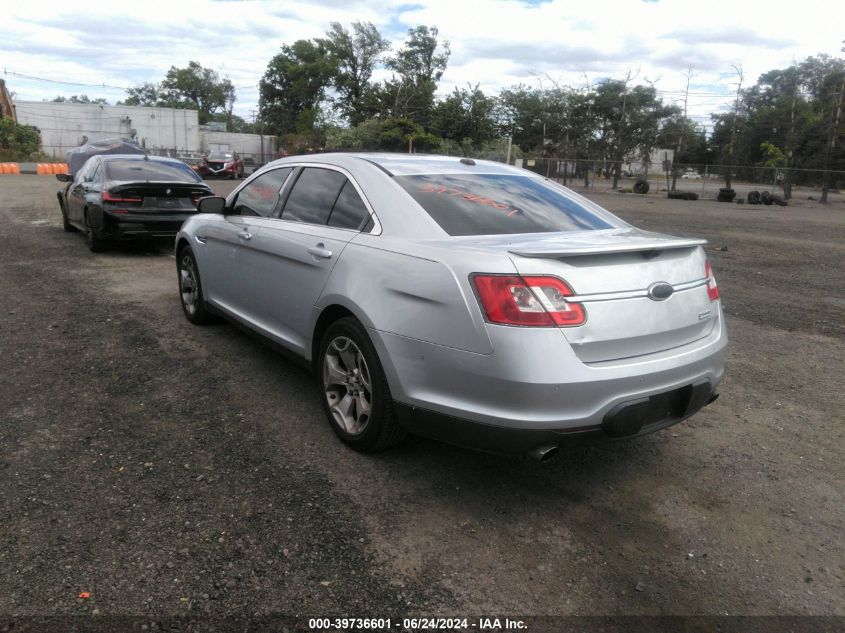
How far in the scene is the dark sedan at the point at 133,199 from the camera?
9555mm

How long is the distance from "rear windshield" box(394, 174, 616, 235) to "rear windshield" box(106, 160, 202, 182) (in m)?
7.48

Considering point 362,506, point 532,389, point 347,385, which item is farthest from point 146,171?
point 532,389

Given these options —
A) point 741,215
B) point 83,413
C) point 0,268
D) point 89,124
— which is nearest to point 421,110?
point 89,124

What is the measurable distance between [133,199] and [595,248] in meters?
8.48

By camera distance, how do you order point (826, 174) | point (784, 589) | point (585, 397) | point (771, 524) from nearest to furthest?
point (784, 589) → point (585, 397) → point (771, 524) → point (826, 174)

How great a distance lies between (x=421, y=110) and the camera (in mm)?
55688

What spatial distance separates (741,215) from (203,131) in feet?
192

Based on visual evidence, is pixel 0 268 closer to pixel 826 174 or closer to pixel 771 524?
pixel 771 524

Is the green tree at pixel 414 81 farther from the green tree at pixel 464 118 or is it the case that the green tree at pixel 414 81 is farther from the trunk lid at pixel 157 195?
the trunk lid at pixel 157 195

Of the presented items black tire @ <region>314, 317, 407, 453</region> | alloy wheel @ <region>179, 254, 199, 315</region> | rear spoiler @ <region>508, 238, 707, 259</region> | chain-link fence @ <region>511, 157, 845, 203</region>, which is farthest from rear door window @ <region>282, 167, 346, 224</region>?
chain-link fence @ <region>511, 157, 845, 203</region>

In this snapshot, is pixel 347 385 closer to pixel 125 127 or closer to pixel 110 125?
pixel 125 127

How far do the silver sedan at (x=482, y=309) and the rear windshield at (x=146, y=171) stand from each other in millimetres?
6696

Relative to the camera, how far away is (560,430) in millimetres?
2795

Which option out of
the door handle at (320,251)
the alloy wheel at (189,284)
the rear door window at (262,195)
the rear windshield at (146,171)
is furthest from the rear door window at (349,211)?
the rear windshield at (146,171)
